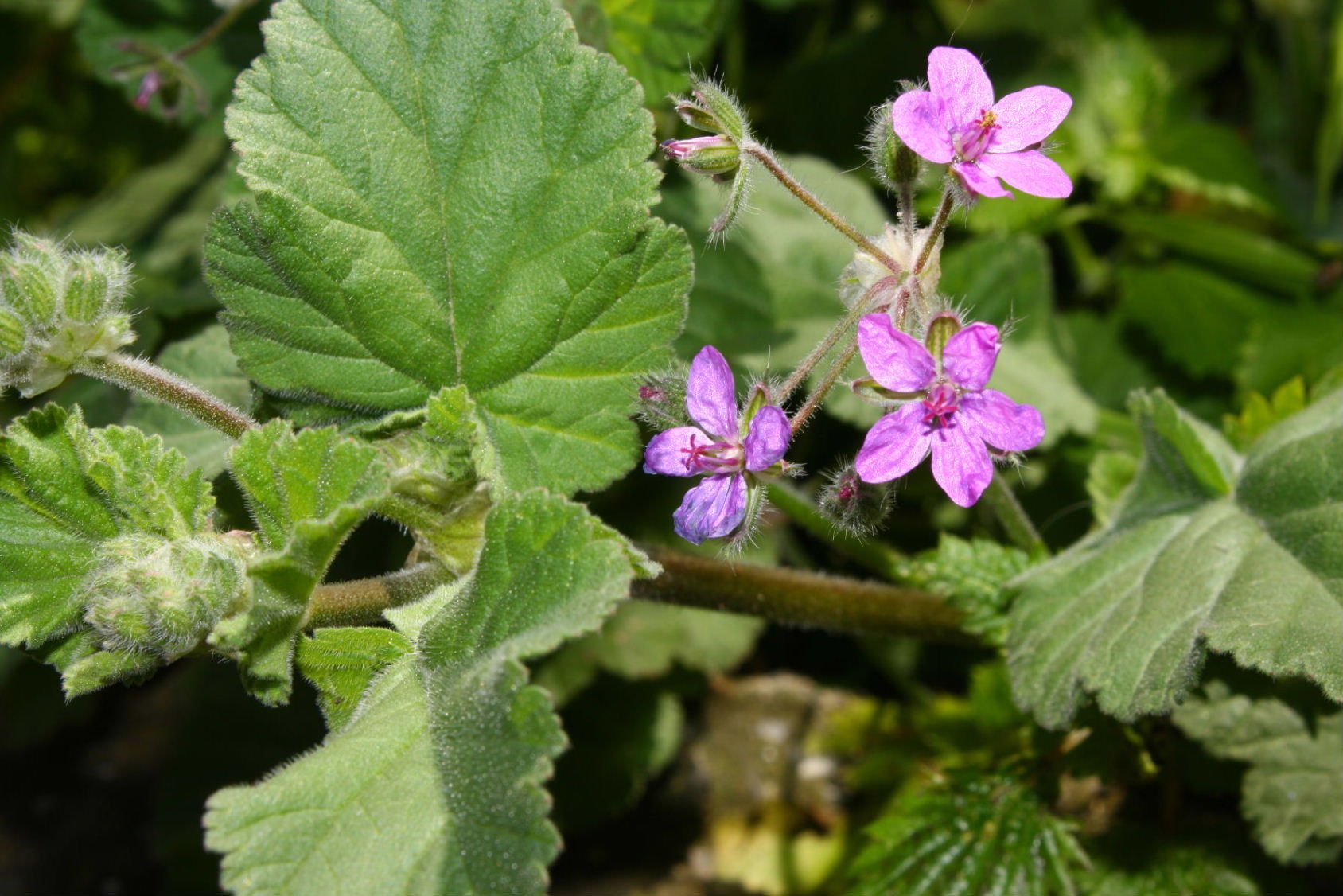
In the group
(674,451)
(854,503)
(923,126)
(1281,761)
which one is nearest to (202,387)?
(674,451)

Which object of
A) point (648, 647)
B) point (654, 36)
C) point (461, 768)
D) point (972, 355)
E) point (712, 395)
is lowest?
point (648, 647)

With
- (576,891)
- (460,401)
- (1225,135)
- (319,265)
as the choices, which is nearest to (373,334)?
(319,265)

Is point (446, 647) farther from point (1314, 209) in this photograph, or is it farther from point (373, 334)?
point (1314, 209)

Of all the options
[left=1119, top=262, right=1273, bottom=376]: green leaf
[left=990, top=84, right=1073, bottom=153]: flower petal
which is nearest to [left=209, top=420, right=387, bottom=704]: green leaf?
[left=990, top=84, right=1073, bottom=153]: flower petal

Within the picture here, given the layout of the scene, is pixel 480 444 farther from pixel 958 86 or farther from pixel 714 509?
pixel 958 86

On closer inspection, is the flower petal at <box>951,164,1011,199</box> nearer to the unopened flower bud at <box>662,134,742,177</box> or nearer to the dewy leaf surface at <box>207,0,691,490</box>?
the unopened flower bud at <box>662,134,742,177</box>

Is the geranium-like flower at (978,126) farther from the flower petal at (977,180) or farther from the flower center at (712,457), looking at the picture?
the flower center at (712,457)

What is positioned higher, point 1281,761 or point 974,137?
point 974,137

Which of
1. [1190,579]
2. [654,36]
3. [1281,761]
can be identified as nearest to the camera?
[1190,579]
